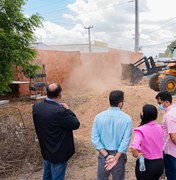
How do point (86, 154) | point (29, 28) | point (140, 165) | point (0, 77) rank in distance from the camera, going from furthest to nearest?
point (29, 28) < point (0, 77) < point (86, 154) < point (140, 165)

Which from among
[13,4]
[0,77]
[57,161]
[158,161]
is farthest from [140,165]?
[13,4]

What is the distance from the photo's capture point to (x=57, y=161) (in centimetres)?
362

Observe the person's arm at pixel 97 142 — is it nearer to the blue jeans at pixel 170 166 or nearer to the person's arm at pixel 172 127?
the person's arm at pixel 172 127

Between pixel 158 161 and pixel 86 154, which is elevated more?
pixel 158 161

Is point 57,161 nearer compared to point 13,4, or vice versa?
point 57,161

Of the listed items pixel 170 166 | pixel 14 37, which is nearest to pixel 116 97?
pixel 170 166

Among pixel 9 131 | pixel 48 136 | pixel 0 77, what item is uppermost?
pixel 0 77

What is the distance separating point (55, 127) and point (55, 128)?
0.01 metres

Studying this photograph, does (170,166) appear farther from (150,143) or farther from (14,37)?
(14,37)

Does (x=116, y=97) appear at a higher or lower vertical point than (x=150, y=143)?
higher

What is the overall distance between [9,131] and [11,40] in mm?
2334

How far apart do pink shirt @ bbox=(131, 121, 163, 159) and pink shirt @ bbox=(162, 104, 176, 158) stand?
0.60 feet

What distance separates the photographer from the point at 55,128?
11.7 ft

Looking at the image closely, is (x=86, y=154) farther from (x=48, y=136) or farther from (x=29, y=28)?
(x=29, y=28)
